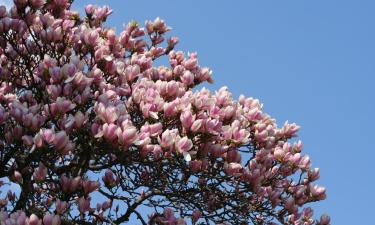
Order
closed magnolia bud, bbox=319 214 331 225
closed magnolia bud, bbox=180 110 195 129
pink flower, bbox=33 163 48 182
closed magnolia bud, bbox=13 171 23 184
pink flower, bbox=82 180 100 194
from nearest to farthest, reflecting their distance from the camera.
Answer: closed magnolia bud, bbox=180 110 195 129 → pink flower, bbox=33 163 48 182 → pink flower, bbox=82 180 100 194 → closed magnolia bud, bbox=13 171 23 184 → closed magnolia bud, bbox=319 214 331 225

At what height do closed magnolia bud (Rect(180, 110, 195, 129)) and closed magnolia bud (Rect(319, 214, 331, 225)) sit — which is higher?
closed magnolia bud (Rect(180, 110, 195, 129))

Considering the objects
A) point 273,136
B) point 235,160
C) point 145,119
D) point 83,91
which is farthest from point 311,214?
point 83,91

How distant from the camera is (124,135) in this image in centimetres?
538

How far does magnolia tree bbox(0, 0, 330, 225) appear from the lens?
18.8 feet

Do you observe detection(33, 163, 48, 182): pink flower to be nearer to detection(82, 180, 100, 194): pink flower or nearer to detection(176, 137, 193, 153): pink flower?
detection(82, 180, 100, 194): pink flower

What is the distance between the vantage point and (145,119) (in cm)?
607

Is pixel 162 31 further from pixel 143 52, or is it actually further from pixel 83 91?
pixel 83 91

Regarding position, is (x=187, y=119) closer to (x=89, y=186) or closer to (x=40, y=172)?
(x=89, y=186)

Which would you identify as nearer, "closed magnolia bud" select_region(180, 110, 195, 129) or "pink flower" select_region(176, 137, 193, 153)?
"pink flower" select_region(176, 137, 193, 153)

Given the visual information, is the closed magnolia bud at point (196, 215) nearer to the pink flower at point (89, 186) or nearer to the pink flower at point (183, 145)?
the pink flower at point (89, 186)

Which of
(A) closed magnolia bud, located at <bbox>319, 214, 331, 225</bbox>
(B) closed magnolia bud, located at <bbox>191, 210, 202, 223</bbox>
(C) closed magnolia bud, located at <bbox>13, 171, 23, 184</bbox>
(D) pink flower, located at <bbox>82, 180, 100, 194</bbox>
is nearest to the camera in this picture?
(D) pink flower, located at <bbox>82, 180, 100, 194</bbox>

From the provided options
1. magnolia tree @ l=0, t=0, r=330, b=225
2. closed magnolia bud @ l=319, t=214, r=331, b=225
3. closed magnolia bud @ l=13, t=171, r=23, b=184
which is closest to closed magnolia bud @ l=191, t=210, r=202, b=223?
magnolia tree @ l=0, t=0, r=330, b=225

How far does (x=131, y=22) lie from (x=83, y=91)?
2.32m

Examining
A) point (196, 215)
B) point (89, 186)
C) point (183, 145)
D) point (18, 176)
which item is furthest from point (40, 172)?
point (196, 215)
